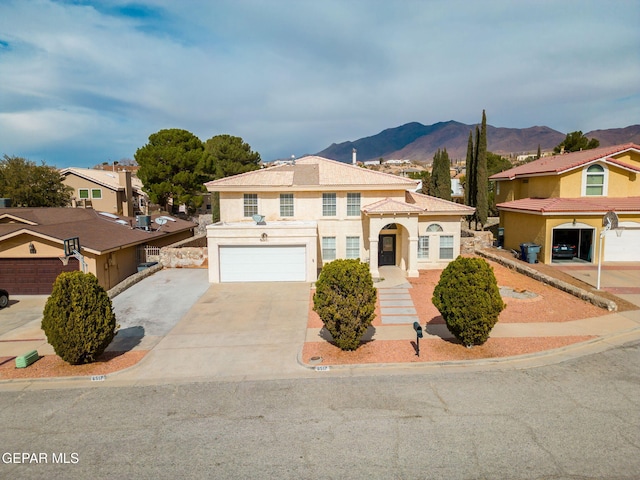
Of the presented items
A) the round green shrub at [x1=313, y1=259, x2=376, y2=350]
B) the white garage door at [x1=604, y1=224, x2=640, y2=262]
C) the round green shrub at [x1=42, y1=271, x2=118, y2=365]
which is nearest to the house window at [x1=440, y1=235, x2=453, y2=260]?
the white garage door at [x1=604, y1=224, x2=640, y2=262]

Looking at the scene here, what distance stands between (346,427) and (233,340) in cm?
660

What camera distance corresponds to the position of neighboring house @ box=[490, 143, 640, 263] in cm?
2278

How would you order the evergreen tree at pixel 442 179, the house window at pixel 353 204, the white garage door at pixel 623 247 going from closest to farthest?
the white garage door at pixel 623 247
the house window at pixel 353 204
the evergreen tree at pixel 442 179

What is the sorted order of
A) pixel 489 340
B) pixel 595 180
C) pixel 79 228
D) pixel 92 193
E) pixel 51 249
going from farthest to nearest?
1. pixel 92 193
2. pixel 595 180
3. pixel 79 228
4. pixel 51 249
5. pixel 489 340

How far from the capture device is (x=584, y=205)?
22.8 meters

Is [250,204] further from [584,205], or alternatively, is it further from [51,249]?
[584,205]

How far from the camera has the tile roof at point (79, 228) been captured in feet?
68.4

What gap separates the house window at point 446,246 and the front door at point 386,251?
2.97 meters

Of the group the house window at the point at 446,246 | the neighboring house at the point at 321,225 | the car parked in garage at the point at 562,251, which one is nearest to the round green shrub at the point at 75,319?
the neighboring house at the point at 321,225

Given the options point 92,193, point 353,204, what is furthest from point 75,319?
point 92,193

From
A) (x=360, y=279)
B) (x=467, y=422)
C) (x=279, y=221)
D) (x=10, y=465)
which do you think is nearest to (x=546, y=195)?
(x=279, y=221)

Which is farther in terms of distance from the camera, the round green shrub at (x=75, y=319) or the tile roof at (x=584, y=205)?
the tile roof at (x=584, y=205)

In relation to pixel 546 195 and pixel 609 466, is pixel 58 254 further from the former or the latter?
pixel 546 195
